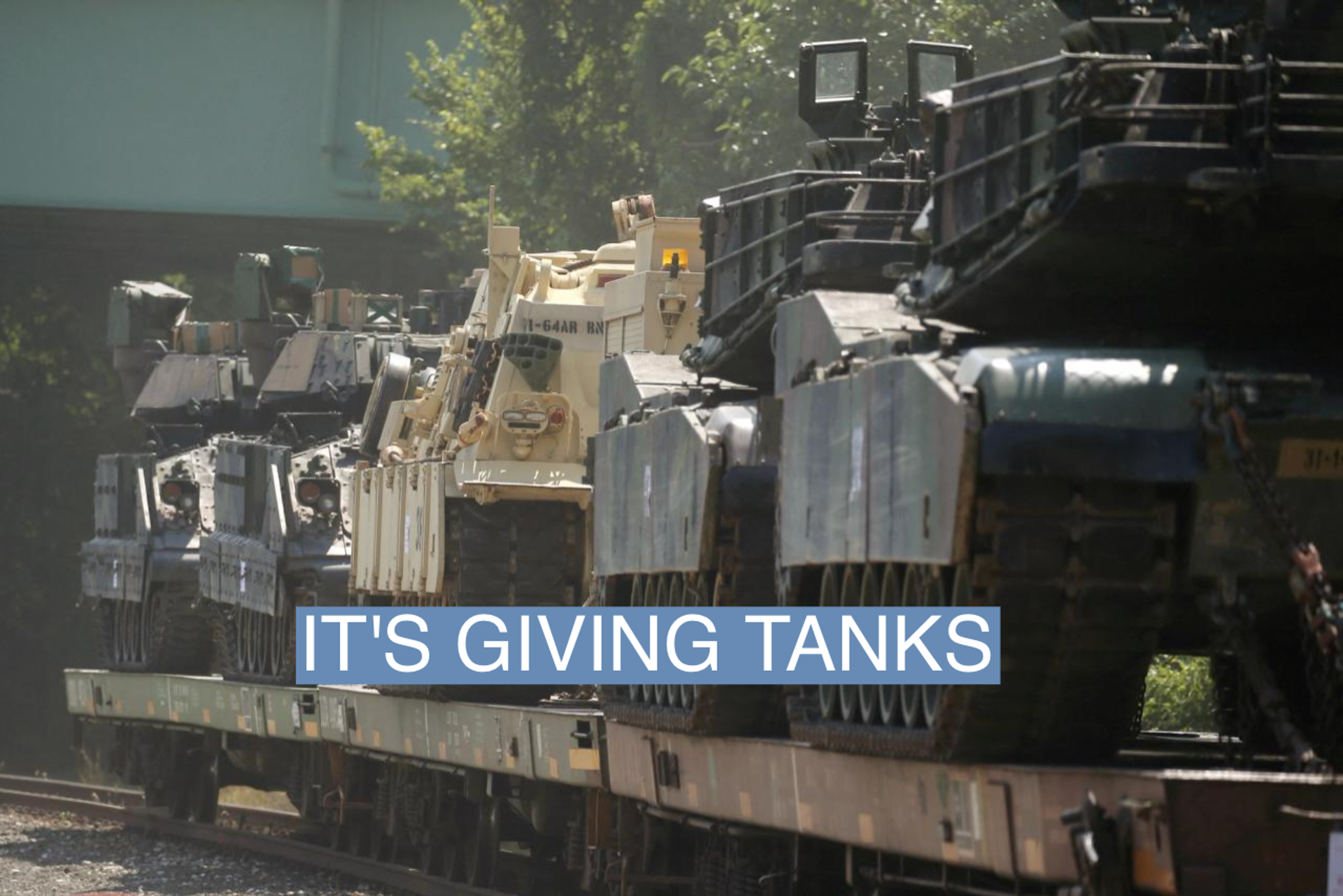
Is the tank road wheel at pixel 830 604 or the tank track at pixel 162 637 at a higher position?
the tank road wheel at pixel 830 604

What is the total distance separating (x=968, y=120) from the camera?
10.5 m

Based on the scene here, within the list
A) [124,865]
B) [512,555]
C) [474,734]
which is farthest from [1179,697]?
[124,865]

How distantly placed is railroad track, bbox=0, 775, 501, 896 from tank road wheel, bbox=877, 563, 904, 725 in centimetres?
743

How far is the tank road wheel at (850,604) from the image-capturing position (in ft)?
35.9

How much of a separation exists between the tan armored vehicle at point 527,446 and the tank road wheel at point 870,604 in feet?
24.5

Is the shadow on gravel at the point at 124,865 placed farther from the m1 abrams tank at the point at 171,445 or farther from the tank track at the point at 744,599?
the tank track at the point at 744,599

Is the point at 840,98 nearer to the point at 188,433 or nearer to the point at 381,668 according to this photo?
the point at 381,668

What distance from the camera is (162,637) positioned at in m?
29.1

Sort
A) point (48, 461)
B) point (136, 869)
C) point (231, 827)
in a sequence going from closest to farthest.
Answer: point (136, 869) → point (231, 827) → point (48, 461)

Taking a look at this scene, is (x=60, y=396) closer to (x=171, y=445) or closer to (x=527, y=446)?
(x=171, y=445)

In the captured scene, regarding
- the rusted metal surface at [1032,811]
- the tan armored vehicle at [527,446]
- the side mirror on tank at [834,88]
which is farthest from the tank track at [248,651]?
the rusted metal surface at [1032,811]

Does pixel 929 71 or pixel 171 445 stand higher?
pixel 929 71

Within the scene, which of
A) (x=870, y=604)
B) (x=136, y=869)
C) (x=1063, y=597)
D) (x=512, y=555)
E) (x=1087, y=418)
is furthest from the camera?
(x=136, y=869)

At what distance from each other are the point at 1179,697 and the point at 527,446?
5.22m
